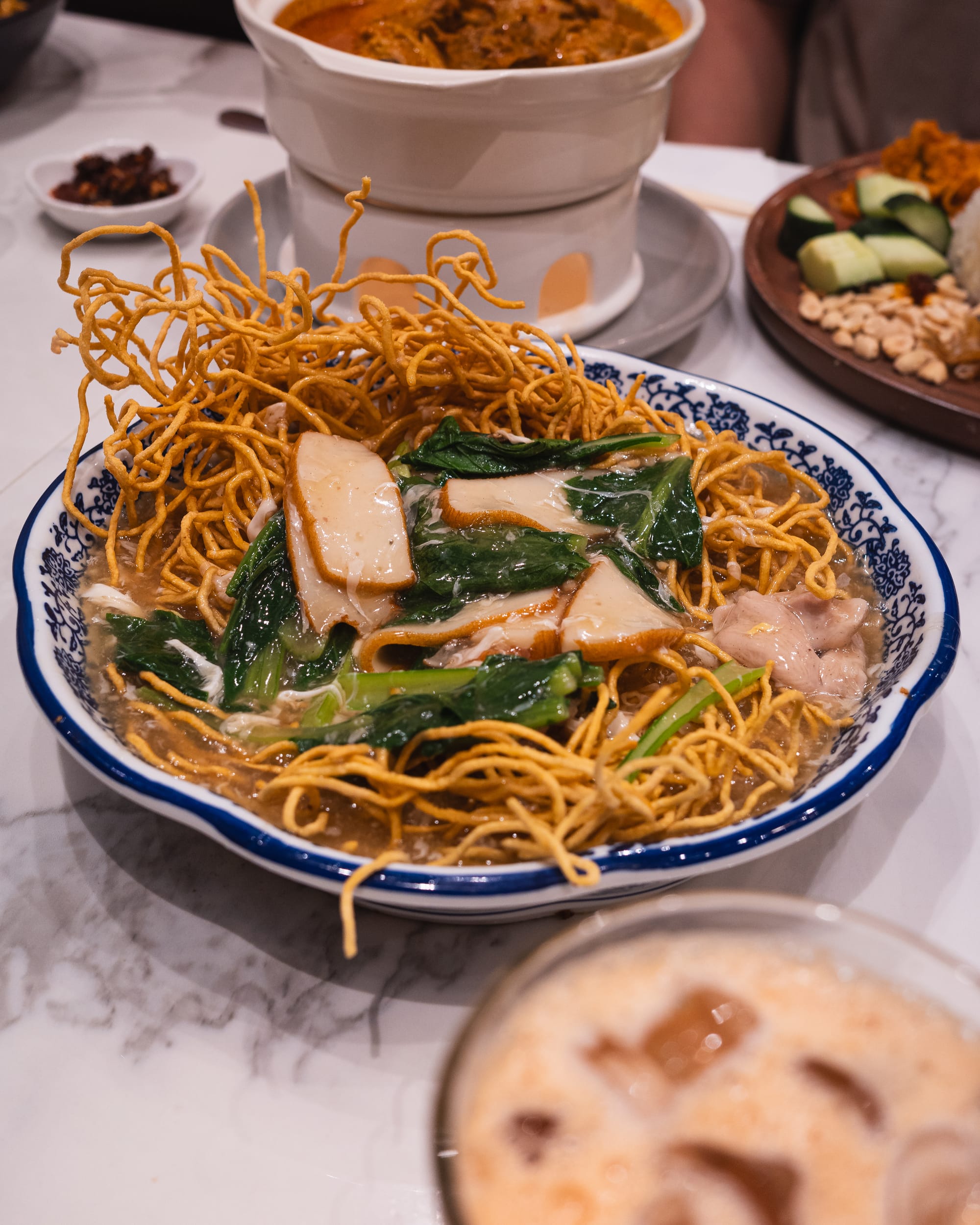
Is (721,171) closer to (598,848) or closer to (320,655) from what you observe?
(320,655)

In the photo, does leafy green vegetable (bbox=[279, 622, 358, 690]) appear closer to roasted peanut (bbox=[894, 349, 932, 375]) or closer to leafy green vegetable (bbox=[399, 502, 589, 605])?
leafy green vegetable (bbox=[399, 502, 589, 605])

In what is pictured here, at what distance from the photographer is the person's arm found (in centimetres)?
374

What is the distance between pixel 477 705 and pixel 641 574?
15.1 inches

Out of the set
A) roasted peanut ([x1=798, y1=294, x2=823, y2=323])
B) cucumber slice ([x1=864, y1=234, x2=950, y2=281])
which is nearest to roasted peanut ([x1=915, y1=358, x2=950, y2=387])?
roasted peanut ([x1=798, y1=294, x2=823, y2=323])

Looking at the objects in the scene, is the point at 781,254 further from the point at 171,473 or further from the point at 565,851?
the point at 565,851

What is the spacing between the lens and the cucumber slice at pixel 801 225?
2400 mm

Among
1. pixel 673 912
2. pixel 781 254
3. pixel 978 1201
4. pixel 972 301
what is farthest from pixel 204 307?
pixel 972 301

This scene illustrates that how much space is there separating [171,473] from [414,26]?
3.77 ft

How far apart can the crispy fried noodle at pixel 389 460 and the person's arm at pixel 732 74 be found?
7.77ft

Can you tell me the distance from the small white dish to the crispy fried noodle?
75 cm

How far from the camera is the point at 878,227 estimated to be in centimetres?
248

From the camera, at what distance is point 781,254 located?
2477 mm

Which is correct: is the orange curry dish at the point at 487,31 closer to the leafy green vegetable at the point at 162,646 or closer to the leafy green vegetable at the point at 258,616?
the leafy green vegetable at the point at 258,616

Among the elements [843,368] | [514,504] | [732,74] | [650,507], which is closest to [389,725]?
[514,504]
